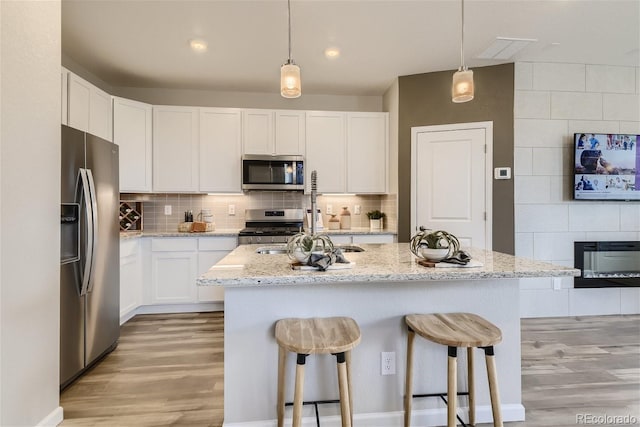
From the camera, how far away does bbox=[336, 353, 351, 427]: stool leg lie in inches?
51.3

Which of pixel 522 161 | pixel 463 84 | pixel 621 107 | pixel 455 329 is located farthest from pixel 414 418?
pixel 621 107

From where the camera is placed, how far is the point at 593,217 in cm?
346

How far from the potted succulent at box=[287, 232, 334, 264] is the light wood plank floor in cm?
105

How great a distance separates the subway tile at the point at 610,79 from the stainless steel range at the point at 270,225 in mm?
3470

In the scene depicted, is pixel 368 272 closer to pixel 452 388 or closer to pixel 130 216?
pixel 452 388

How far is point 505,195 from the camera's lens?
11.1ft

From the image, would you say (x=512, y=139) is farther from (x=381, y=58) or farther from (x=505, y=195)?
(x=381, y=58)

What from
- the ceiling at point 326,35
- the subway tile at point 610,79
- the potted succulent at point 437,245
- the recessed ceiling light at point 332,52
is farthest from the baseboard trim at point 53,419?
the subway tile at point 610,79

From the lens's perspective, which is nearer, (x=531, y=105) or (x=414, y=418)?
(x=414, y=418)

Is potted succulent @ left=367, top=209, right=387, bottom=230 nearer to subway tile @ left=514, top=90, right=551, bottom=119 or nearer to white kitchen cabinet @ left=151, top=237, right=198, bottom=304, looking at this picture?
subway tile @ left=514, top=90, right=551, bottom=119

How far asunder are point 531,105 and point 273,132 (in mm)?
2787

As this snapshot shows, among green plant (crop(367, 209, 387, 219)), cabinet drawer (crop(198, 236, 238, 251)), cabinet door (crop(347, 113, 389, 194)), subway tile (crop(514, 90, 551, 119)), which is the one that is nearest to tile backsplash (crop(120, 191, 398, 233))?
green plant (crop(367, 209, 387, 219))

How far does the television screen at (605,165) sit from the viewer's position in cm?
333

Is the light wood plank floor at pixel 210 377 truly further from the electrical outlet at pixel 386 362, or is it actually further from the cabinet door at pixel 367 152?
the cabinet door at pixel 367 152
